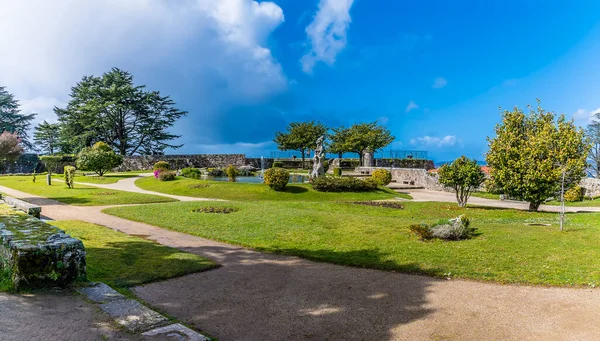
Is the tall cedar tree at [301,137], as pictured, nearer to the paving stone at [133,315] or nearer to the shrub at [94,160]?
the shrub at [94,160]

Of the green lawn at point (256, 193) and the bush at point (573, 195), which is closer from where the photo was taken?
the green lawn at point (256, 193)

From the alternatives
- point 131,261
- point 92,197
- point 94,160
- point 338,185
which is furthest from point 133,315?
point 94,160

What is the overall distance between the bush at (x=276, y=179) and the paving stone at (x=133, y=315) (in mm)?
20542

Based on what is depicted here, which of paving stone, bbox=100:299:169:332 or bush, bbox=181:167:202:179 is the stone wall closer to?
bush, bbox=181:167:202:179

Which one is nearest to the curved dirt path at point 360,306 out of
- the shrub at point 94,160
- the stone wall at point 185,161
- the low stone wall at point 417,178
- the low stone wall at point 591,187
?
the low stone wall at point 591,187

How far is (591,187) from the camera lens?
29516mm

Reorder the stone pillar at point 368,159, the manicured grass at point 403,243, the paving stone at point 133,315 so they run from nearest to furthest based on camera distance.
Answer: the paving stone at point 133,315, the manicured grass at point 403,243, the stone pillar at point 368,159

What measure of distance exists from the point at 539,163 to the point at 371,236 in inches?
512

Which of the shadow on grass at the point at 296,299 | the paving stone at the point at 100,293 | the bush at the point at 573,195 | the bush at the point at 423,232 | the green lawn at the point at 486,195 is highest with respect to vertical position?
the bush at the point at 573,195

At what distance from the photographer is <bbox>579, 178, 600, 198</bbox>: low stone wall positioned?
2898cm

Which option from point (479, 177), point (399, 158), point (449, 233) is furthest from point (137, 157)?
point (449, 233)

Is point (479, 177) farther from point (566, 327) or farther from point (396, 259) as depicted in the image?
point (566, 327)

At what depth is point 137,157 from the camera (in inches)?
2119

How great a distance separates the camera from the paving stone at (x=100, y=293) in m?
5.61
